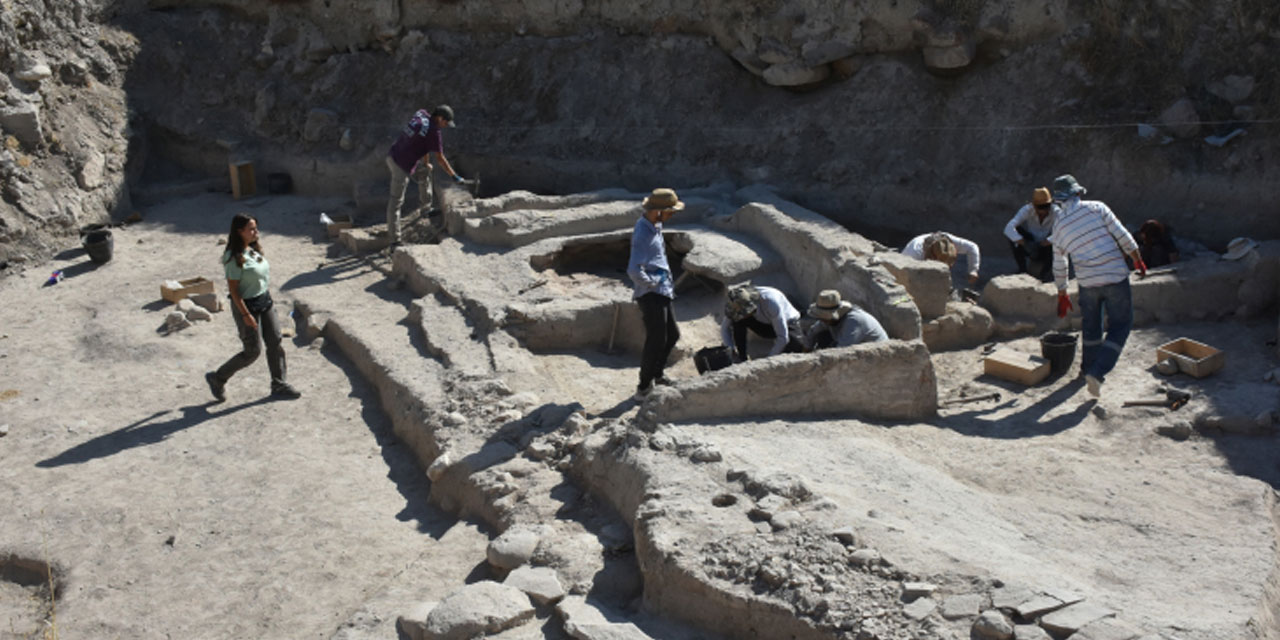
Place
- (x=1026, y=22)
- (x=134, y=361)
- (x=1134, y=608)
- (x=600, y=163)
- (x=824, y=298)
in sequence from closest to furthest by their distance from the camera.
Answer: (x=1134, y=608)
(x=824, y=298)
(x=134, y=361)
(x=1026, y=22)
(x=600, y=163)

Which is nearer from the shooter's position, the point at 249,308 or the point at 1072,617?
the point at 1072,617

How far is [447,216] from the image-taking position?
39.0 ft

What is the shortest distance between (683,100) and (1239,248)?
6.56 metres

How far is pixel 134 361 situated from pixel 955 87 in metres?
8.91

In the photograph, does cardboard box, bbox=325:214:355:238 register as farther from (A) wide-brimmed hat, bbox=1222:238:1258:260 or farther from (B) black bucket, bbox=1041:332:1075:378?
(A) wide-brimmed hat, bbox=1222:238:1258:260

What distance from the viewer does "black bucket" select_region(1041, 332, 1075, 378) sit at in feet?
28.3

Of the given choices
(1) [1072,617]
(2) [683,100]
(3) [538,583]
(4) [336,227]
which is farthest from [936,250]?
(4) [336,227]

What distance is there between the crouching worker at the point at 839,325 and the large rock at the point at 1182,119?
5.24 metres

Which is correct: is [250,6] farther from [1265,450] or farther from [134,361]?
[1265,450]

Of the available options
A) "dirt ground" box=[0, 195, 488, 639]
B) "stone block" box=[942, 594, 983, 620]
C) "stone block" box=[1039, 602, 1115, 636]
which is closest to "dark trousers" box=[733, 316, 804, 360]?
"dirt ground" box=[0, 195, 488, 639]

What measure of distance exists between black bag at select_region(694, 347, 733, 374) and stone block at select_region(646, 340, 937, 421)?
895mm

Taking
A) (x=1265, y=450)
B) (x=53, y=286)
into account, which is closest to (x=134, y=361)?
(x=53, y=286)

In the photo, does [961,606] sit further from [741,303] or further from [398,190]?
[398,190]

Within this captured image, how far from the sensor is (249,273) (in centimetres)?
812
